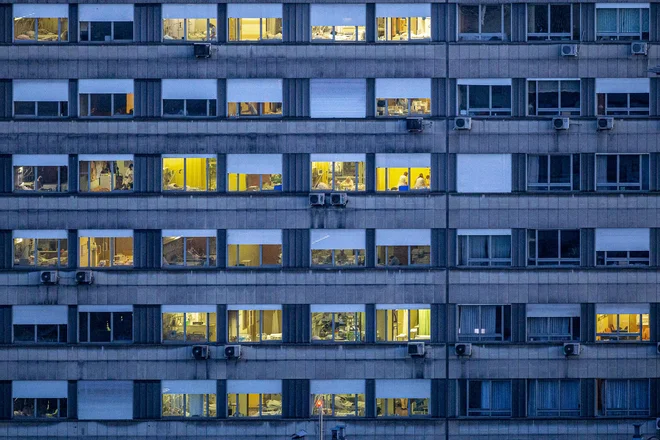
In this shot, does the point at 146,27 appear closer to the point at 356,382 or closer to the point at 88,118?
the point at 88,118

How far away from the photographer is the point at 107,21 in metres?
40.2

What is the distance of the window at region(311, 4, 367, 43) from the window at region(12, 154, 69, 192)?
980 centimetres

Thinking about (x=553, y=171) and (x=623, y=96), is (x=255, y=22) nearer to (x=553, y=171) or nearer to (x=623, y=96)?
(x=553, y=171)

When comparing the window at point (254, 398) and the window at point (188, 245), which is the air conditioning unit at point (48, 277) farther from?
the window at point (254, 398)

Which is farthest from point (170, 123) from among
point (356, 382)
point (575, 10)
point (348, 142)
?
point (575, 10)

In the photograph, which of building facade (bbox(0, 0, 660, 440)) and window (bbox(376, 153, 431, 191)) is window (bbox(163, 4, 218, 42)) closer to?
building facade (bbox(0, 0, 660, 440))

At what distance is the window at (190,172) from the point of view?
131ft

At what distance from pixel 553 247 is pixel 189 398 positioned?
535 inches

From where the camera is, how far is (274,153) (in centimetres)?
3997

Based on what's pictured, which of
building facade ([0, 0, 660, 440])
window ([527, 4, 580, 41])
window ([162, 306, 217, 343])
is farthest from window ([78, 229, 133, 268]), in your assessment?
window ([527, 4, 580, 41])

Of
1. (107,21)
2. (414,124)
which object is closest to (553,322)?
(414,124)

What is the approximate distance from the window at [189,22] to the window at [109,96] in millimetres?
2247

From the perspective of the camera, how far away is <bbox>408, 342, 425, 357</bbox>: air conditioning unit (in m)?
39.5

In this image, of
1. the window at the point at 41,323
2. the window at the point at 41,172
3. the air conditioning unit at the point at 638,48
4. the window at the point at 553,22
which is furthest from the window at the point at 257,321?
the air conditioning unit at the point at 638,48
